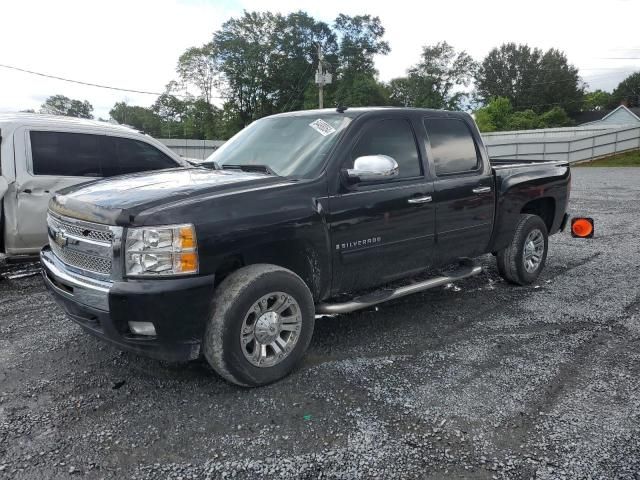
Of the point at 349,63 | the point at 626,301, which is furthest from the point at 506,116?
the point at 626,301

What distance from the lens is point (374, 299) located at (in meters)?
3.90

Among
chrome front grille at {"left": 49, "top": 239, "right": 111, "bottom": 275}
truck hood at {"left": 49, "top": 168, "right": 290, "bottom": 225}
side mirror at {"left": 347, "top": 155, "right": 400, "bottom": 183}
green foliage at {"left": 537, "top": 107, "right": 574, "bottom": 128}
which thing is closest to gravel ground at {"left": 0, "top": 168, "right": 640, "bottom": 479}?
chrome front grille at {"left": 49, "top": 239, "right": 111, "bottom": 275}

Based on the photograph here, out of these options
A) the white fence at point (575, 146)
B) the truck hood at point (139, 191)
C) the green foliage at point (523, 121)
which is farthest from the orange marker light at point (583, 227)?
the green foliage at point (523, 121)

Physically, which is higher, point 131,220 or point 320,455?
point 131,220

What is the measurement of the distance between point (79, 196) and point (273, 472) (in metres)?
2.21

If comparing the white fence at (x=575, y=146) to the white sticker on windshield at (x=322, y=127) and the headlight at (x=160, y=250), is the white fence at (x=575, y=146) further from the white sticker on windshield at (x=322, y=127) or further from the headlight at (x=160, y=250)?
the headlight at (x=160, y=250)

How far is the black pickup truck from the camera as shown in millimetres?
2924

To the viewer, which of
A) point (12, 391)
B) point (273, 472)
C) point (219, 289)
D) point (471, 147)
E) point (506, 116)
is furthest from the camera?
point (506, 116)

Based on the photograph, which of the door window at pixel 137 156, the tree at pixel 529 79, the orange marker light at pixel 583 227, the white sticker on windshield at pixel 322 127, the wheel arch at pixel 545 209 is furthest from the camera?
the tree at pixel 529 79

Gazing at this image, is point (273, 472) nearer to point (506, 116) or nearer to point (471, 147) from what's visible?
point (471, 147)

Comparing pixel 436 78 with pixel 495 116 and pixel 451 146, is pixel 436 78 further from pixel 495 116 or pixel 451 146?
pixel 451 146

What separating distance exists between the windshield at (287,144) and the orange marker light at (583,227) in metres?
3.60

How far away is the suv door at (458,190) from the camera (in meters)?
4.48

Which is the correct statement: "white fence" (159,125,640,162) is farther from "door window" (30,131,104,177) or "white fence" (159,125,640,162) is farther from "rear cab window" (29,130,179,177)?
"door window" (30,131,104,177)
